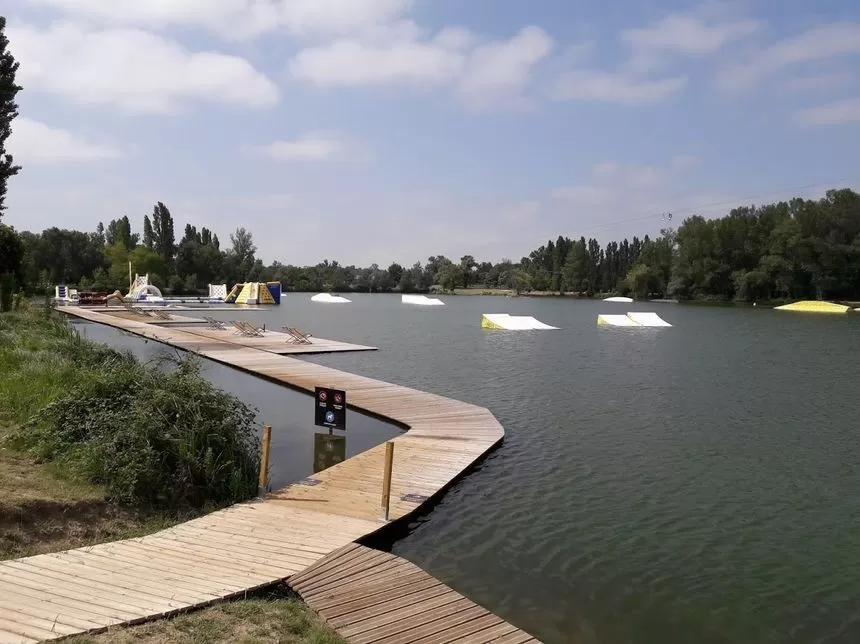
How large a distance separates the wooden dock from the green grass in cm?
13

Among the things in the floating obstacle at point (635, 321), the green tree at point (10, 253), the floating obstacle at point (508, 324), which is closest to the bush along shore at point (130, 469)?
the green tree at point (10, 253)

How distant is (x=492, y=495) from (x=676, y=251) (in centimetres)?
10413

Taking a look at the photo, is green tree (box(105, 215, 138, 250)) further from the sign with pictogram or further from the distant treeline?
the sign with pictogram

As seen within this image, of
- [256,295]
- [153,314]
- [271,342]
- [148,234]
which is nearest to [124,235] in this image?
[148,234]

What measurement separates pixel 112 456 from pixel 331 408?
3.89m

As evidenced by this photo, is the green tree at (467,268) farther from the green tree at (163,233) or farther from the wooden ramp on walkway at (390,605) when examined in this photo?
the wooden ramp on walkway at (390,605)

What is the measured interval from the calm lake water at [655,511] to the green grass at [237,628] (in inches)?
73.0

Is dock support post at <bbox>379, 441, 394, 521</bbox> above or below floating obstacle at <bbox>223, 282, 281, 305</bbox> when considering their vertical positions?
below

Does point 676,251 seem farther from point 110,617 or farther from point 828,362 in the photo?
point 110,617

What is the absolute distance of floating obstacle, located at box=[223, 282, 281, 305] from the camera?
69.6 metres

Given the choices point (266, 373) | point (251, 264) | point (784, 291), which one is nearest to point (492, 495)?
point (266, 373)

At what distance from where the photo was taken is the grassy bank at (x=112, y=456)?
21.1 ft

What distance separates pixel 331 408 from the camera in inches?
424

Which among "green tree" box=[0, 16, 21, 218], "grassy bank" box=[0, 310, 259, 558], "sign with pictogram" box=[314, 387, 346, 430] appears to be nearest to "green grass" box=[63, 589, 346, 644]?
"grassy bank" box=[0, 310, 259, 558]
